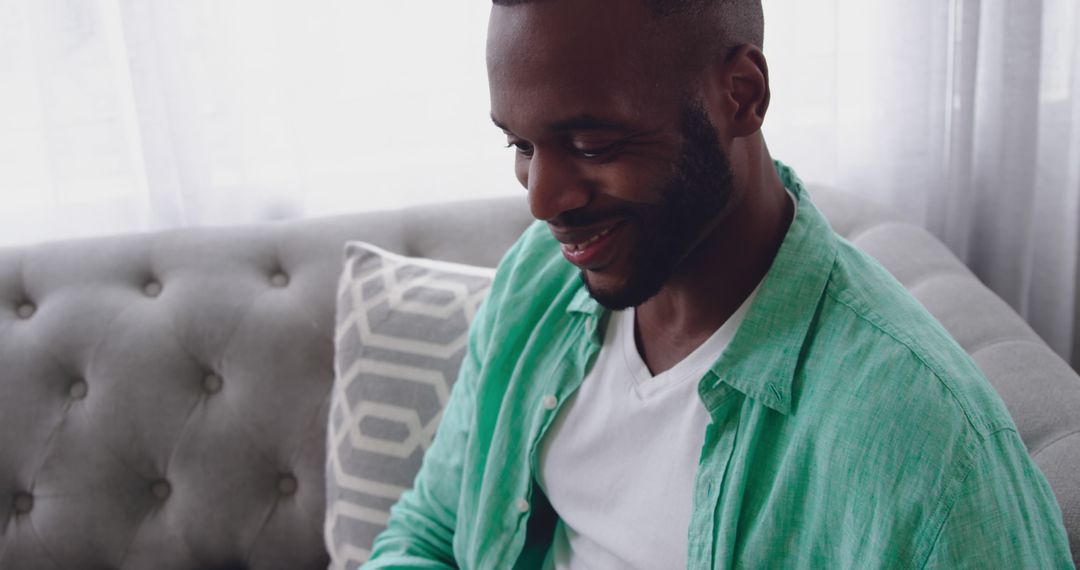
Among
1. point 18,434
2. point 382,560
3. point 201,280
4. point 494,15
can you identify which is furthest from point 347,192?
point 494,15

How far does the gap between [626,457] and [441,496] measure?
0.31 meters

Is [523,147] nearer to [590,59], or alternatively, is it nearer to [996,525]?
[590,59]

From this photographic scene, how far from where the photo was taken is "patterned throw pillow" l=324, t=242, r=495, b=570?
1.31 metres

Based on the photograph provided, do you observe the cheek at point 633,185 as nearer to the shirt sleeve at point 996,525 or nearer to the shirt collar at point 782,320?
the shirt collar at point 782,320

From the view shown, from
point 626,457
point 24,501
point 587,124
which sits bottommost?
point 24,501

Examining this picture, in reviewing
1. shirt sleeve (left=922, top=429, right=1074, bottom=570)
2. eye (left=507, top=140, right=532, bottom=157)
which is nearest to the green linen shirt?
shirt sleeve (left=922, top=429, right=1074, bottom=570)

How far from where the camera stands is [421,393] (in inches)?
52.4

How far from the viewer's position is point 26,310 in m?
1.56

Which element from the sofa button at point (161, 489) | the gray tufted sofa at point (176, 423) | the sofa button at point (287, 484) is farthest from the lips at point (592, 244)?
the sofa button at point (161, 489)

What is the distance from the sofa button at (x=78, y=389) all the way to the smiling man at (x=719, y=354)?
34.0 inches

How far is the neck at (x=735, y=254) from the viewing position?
0.87 m

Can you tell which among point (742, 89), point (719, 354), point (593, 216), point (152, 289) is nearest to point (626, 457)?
point (719, 354)

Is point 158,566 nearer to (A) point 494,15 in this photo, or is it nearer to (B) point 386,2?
(B) point 386,2

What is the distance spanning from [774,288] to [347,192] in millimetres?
1051
